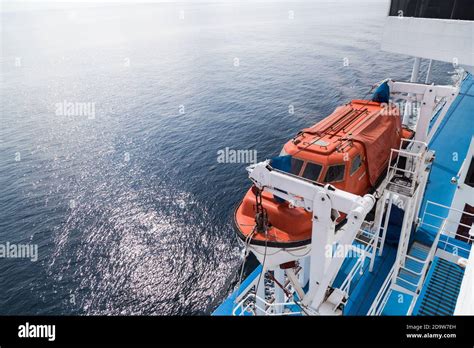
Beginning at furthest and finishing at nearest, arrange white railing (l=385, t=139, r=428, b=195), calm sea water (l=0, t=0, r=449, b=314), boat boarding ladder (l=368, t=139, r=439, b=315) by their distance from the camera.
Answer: calm sea water (l=0, t=0, r=449, b=314) → boat boarding ladder (l=368, t=139, r=439, b=315) → white railing (l=385, t=139, r=428, b=195)

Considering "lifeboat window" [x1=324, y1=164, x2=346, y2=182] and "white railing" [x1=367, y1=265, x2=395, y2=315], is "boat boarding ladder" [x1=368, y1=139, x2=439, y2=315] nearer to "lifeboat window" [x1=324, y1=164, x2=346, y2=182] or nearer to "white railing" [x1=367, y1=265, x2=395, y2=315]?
"white railing" [x1=367, y1=265, x2=395, y2=315]

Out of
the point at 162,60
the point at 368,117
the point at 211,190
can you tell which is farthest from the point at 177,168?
the point at 162,60

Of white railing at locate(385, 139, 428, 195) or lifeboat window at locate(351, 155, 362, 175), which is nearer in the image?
white railing at locate(385, 139, 428, 195)

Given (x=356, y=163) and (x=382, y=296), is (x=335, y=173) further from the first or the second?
(x=382, y=296)

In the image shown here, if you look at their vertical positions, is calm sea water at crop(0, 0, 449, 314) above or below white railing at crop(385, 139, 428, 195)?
below

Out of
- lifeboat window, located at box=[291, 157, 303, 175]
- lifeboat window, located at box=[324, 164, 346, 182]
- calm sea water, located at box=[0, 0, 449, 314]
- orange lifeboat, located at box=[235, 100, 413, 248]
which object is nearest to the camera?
orange lifeboat, located at box=[235, 100, 413, 248]

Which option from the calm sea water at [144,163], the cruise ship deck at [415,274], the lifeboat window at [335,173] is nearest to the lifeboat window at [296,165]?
the lifeboat window at [335,173]

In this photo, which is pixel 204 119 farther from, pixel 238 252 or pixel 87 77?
pixel 87 77

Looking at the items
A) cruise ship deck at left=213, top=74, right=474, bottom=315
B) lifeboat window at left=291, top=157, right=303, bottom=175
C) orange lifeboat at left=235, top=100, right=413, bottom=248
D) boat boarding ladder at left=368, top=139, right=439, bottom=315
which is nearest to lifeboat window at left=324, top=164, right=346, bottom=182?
orange lifeboat at left=235, top=100, right=413, bottom=248
